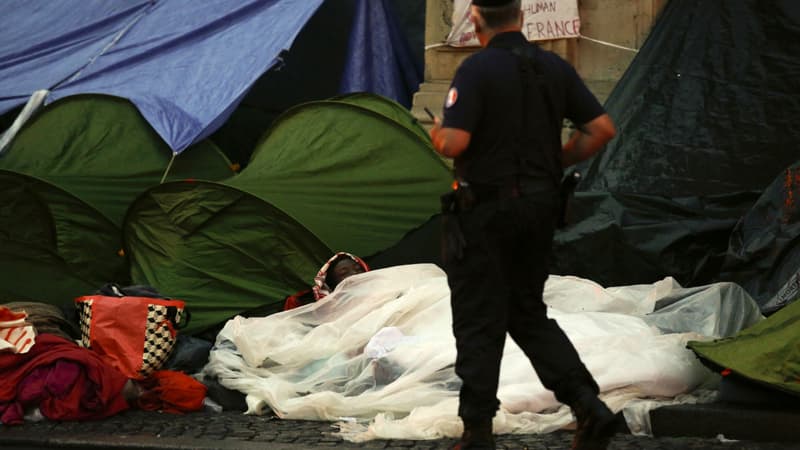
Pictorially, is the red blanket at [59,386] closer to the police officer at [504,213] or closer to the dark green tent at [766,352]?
the police officer at [504,213]

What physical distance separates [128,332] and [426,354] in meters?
1.68

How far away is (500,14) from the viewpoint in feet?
14.4

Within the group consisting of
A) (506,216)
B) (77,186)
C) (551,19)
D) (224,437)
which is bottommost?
(224,437)

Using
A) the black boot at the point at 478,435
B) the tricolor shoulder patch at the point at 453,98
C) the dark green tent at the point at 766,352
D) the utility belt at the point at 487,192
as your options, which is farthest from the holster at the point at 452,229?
the dark green tent at the point at 766,352

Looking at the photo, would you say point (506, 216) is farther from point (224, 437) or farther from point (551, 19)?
point (551, 19)

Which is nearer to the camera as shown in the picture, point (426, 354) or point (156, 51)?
point (426, 354)

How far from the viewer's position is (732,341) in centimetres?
558

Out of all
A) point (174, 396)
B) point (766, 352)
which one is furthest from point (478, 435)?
point (174, 396)

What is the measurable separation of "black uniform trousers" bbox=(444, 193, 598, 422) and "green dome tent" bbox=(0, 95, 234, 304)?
4.17m

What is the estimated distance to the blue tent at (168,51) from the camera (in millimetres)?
8523

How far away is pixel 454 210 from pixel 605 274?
10.3 feet

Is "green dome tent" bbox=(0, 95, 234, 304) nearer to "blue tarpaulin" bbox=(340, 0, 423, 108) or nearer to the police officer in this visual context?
"blue tarpaulin" bbox=(340, 0, 423, 108)

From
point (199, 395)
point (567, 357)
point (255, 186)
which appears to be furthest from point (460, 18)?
point (567, 357)

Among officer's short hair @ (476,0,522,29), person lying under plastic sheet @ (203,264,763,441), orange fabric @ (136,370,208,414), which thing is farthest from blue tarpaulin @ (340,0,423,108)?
officer's short hair @ (476,0,522,29)
